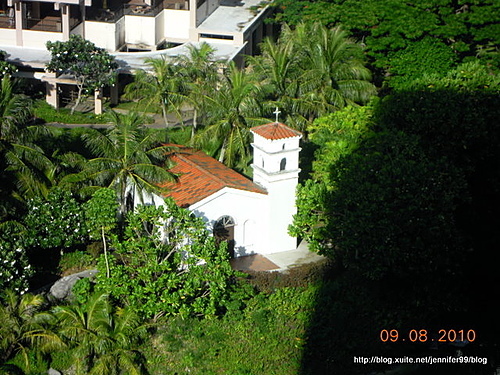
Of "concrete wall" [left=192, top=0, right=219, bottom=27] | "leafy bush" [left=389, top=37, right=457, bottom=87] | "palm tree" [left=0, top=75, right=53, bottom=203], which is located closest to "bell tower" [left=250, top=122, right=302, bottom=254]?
"palm tree" [left=0, top=75, right=53, bottom=203]

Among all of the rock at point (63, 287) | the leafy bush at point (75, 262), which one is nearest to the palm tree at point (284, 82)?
the leafy bush at point (75, 262)

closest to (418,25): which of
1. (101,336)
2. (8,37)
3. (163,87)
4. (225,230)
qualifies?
(163,87)

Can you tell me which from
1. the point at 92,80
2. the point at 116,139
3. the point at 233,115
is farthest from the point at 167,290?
the point at 92,80

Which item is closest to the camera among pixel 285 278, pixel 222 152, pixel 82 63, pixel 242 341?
pixel 242 341

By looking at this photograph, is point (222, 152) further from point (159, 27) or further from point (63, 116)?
point (159, 27)

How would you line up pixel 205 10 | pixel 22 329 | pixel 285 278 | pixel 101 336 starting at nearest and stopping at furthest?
pixel 101 336
pixel 22 329
pixel 285 278
pixel 205 10

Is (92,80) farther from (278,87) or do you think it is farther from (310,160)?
(310,160)
